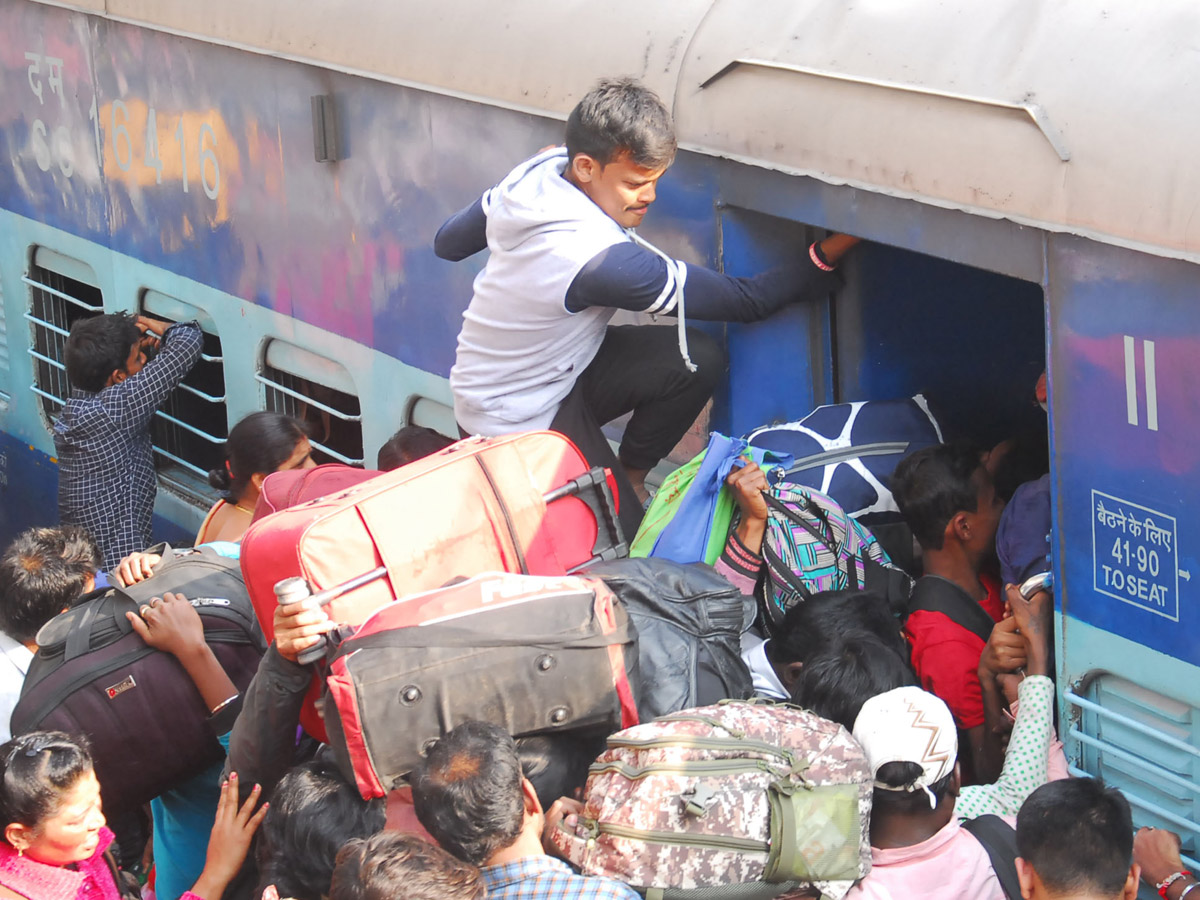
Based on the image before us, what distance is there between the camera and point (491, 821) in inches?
91.2

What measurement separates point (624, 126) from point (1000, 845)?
1.50 meters

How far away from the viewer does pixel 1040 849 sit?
234 centimetres

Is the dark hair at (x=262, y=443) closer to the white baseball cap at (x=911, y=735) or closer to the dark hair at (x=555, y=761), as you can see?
the dark hair at (x=555, y=761)

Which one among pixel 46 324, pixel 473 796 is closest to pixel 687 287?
pixel 473 796

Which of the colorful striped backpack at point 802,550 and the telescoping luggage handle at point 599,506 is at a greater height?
the telescoping luggage handle at point 599,506

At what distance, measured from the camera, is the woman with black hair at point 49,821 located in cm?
269

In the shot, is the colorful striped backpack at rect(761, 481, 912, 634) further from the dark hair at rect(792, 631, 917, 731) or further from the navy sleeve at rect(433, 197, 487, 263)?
the navy sleeve at rect(433, 197, 487, 263)

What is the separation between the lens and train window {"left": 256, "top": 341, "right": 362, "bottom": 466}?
461 cm

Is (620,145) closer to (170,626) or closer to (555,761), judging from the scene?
(555,761)

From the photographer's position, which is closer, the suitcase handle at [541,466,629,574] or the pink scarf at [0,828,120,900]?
the pink scarf at [0,828,120,900]

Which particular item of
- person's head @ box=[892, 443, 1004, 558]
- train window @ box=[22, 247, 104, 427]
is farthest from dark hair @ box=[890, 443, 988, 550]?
train window @ box=[22, 247, 104, 427]

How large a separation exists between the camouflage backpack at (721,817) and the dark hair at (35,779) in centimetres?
92

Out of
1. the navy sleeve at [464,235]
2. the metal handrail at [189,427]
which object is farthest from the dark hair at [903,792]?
the metal handrail at [189,427]

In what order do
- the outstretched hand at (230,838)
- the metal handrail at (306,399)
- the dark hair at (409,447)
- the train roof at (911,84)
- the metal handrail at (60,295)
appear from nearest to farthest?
1. the train roof at (911,84)
2. the outstretched hand at (230,838)
3. the dark hair at (409,447)
4. the metal handrail at (306,399)
5. the metal handrail at (60,295)
